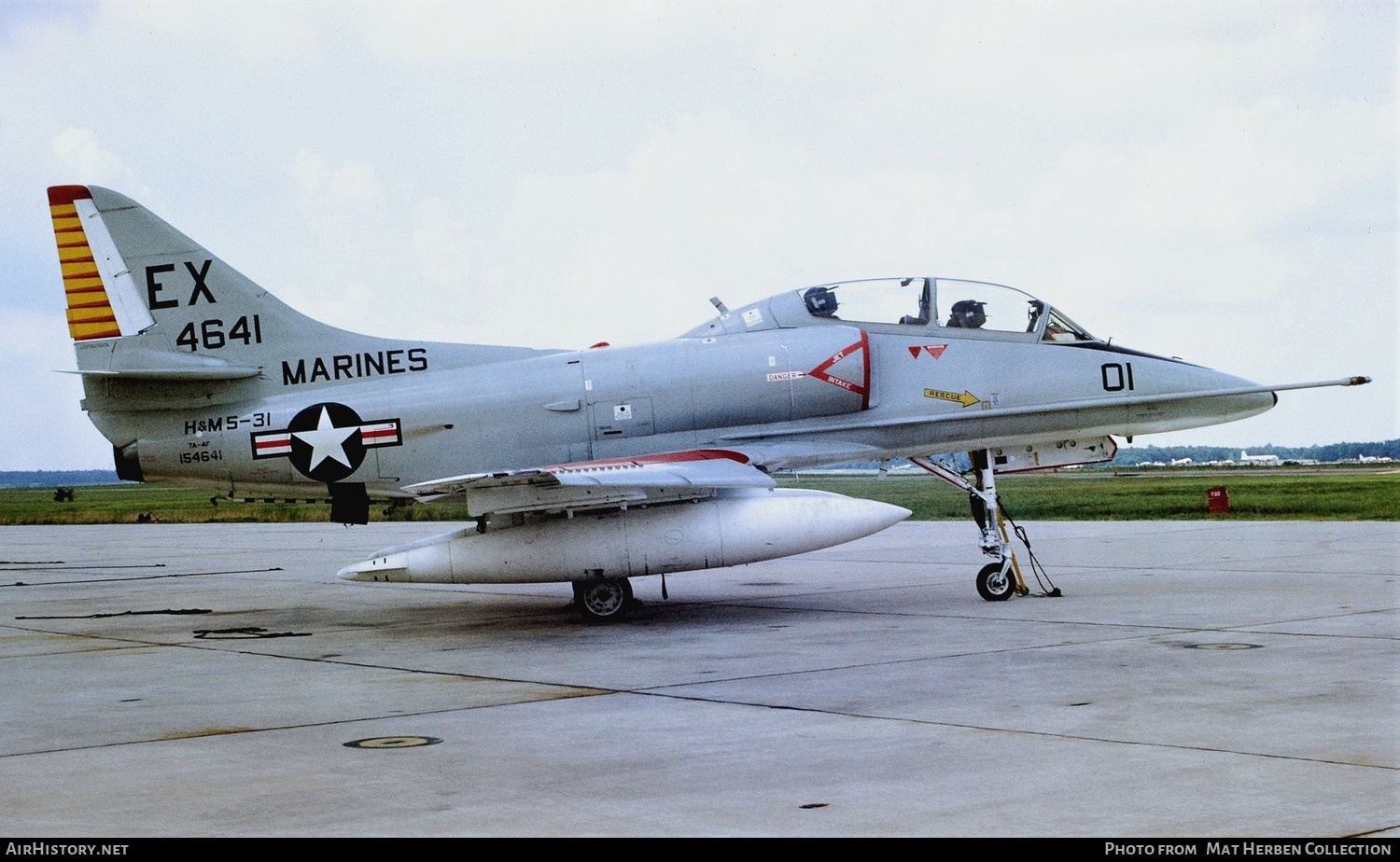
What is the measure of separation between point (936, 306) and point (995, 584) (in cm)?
284

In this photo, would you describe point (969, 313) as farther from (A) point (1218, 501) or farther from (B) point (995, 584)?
(A) point (1218, 501)

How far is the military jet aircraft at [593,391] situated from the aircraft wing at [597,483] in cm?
22

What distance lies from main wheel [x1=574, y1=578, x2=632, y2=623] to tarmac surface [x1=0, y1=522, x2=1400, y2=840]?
180mm

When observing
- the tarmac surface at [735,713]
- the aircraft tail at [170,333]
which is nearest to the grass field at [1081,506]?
the aircraft tail at [170,333]

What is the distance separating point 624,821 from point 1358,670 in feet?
18.2

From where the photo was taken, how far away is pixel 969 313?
14.3 meters

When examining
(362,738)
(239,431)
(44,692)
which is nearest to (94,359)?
(239,431)

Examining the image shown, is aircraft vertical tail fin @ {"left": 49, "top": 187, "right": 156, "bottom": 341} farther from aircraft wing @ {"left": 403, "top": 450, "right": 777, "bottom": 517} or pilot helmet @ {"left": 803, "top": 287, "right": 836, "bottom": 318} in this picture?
pilot helmet @ {"left": 803, "top": 287, "right": 836, "bottom": 318}

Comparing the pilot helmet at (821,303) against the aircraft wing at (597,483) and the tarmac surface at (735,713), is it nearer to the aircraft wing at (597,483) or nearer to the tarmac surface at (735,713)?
the aircraft wing at (597,483)

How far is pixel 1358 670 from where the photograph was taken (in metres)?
8.88

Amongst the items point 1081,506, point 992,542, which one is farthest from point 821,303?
point 1081,506

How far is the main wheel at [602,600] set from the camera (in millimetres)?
13438

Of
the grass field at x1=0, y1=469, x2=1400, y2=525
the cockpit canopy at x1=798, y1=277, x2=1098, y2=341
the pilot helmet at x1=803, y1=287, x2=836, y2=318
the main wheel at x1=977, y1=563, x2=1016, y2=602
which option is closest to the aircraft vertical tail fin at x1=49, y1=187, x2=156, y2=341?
the pilot helmet at x1=803, y1=287, x2=836, y2=318

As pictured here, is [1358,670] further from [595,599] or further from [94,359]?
[94,359]
